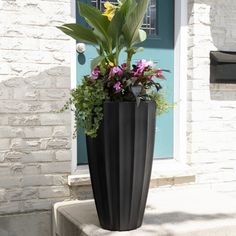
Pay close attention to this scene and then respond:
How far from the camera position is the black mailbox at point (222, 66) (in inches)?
132

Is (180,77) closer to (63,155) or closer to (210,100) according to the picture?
(210,100)

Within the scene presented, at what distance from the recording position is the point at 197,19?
334 cm

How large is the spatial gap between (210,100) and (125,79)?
1.42 meters

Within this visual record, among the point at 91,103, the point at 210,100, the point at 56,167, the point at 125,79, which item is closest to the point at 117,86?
the point at 125,79

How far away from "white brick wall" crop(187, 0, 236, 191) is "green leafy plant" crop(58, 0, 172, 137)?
116 centimetres

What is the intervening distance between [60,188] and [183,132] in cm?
110

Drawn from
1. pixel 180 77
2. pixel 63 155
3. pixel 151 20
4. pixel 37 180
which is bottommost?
pixel 37 180

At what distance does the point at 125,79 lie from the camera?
2.17m

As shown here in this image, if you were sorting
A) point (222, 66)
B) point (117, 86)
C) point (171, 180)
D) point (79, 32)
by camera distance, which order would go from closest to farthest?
point (117, 86) → point (79, 32) → point (171, 180) → point (222, 66)

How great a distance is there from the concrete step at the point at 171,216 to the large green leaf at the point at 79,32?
1046mm

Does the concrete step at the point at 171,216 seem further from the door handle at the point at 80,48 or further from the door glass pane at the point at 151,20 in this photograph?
the door glass pane at the point at 151,20

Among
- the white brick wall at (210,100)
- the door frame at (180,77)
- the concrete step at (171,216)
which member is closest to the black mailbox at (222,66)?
the white brick wall at (210,100)

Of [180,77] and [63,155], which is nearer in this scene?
[63,155]

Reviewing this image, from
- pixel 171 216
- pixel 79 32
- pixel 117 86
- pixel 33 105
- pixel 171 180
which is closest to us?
pixel 117 86
